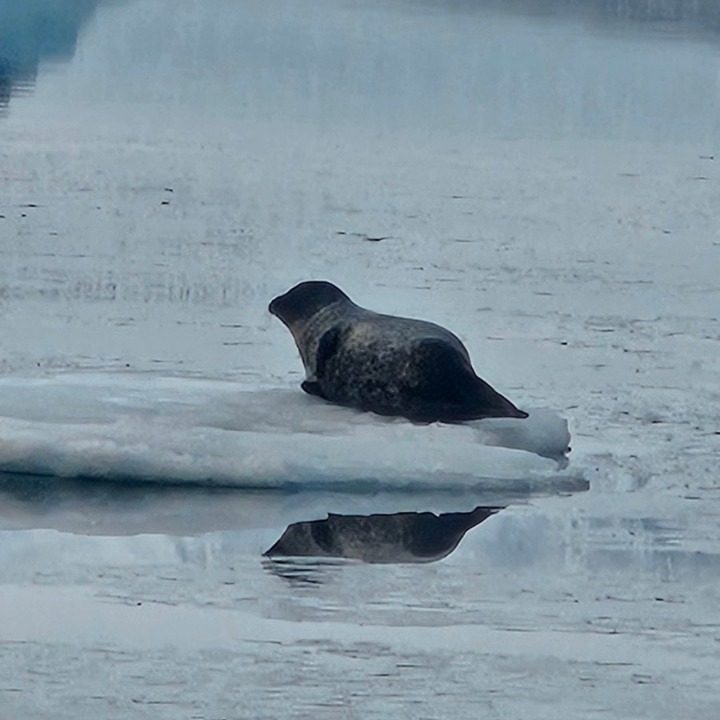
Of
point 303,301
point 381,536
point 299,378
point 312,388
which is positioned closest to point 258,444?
point 381,536

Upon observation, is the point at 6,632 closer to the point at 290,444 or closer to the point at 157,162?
the point at 290,444

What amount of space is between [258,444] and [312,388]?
91 centimetres

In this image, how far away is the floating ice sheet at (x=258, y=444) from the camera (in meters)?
6.70

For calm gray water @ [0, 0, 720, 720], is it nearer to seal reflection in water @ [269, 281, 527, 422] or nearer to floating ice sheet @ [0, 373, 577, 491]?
floating ice sheet @ [0, 373, 577, 491]

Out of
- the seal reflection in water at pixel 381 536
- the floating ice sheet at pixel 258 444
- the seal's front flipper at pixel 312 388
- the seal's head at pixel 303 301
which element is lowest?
the seal reflection in water at pixel 381 536

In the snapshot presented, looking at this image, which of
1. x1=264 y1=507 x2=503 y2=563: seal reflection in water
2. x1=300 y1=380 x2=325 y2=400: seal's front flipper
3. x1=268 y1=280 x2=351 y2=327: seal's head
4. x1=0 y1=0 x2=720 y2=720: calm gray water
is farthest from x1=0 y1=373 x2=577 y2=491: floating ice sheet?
x1=268 y1=280 x2=351 y2=327: seal's head

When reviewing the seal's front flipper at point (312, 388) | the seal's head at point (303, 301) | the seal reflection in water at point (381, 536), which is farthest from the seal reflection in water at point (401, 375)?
the seal reflection in water at point (381, 536)

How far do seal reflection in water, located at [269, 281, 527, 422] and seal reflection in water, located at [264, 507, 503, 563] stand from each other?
99 centimetres

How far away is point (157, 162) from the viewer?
1820cm

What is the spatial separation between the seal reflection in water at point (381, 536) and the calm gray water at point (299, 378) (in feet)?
0.05

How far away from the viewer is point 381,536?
6.25m

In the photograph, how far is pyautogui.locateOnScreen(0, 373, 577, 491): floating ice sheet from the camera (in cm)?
670

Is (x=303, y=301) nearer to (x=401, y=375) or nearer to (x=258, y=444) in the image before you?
(x=401, y=375)

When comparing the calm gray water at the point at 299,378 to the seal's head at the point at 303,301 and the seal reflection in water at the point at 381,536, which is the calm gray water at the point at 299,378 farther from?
the seal's head at the point at 303,301
